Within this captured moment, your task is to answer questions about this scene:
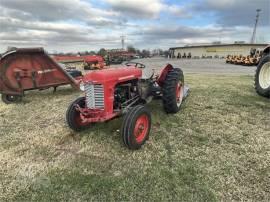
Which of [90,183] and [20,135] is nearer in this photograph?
[90,183]

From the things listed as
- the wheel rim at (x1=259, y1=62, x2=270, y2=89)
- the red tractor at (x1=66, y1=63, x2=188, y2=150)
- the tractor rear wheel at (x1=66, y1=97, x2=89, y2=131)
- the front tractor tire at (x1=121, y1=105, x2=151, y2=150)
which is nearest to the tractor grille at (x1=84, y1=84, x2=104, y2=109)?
the red tractor at (x1=66, y1=63, x2=188, y2=150)

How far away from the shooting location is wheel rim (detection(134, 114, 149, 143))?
3836 mm

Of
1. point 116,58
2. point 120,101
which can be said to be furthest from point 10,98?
point 116,58

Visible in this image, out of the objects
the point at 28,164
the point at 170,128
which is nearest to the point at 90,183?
the point at 28,164

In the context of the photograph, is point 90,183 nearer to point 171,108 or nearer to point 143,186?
point 143,186

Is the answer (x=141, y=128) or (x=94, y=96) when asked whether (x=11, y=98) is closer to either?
(x=94, y=96)

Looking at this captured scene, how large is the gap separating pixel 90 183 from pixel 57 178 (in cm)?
46

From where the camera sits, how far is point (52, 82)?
7625mm

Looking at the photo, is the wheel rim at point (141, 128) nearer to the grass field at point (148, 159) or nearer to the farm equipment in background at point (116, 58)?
the grass field at point (148, 159)

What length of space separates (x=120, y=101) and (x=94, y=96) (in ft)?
1.84

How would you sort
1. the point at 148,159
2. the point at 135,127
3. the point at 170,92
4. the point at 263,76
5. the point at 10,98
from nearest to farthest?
the point at 148,159 < the point at 135,127 < the point at 170,92 < the point at 263,76 < the point at 10,98

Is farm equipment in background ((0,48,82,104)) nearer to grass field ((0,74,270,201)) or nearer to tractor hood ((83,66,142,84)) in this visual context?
grass field ((0,74,270,201))

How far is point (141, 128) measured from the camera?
395cm

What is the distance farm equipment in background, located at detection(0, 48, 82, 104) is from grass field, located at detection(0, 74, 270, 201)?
1.62 metres
